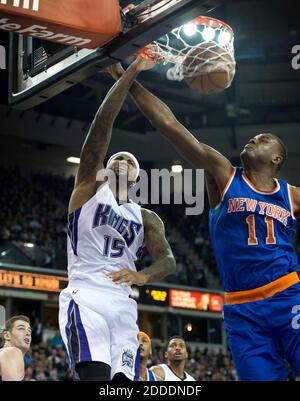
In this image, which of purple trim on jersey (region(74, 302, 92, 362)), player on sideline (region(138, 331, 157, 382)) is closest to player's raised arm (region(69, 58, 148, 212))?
purple trim on jersey (region(74, 302, 92, 362))

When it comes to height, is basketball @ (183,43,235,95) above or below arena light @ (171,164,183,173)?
below

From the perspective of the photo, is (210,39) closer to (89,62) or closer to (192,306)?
(89,62)

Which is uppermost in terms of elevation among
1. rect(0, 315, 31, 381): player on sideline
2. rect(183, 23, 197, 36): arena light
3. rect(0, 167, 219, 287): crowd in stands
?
rect(0, 167, 219, 287): crowd in stands

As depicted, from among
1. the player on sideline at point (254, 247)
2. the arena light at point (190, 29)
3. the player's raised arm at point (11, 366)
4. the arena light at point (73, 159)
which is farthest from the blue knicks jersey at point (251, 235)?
the arena light at point (73, 159)

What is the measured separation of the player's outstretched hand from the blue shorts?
0.63m

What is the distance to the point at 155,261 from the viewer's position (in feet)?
15.9

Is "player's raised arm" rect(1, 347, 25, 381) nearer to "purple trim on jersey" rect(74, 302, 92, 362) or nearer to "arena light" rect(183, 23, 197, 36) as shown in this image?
"purple trim on jersey" rect(74, 302, 92, 362)

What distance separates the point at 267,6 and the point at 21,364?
1716 centimetres

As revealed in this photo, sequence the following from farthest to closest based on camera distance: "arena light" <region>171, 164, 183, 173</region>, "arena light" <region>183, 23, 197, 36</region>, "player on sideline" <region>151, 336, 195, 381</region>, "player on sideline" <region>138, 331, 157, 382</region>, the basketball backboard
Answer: "arena light" <region>171, 164, 183, 173</region> < "player on sideline" <region>151, 336, 195, 381</region> < "player on sideline" <region>138, 331, 157, 382</region> < "arena light" <region>183, 23, 197, 36</region> < the basketball backboard

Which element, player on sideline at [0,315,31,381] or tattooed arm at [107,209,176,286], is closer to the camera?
tattooed arm at [107,209,176,286]

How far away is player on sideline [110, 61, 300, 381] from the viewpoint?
419 cm

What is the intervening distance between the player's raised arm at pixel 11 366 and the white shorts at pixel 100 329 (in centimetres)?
74
